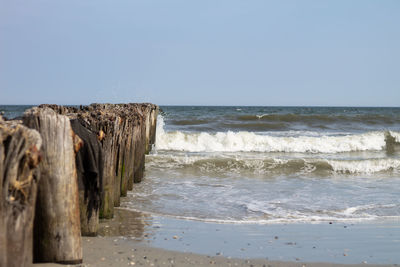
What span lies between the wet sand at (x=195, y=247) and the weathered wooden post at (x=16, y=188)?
1.12 m

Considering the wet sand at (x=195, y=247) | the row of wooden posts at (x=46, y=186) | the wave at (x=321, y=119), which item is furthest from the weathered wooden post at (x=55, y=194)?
the wave at (x=321, y=119)

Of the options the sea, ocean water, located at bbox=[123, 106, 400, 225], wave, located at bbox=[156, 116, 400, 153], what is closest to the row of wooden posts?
the sea

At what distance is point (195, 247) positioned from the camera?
17.8 feet

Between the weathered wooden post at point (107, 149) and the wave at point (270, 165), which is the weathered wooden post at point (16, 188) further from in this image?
the wave at point (270, 165)

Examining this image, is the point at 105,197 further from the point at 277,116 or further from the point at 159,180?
the point at 277,116

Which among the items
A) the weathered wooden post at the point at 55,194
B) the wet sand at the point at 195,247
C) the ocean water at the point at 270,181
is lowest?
the ocean water at the point at 270,181

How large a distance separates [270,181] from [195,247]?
6509 millimetres

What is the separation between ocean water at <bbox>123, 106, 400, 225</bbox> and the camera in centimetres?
777

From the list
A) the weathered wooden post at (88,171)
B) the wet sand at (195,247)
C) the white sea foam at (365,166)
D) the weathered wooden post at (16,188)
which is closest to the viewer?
the weathered wooden post at (16,188)

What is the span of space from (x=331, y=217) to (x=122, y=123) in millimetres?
3559

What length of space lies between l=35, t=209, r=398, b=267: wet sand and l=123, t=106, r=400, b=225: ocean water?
0.82 metres

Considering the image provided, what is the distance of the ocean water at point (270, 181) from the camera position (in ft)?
25.5

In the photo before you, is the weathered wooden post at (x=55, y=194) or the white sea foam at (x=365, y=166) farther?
the white sea foam at (x=365, y=166)

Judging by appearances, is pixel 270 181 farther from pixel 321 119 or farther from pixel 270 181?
pixel 321 119
